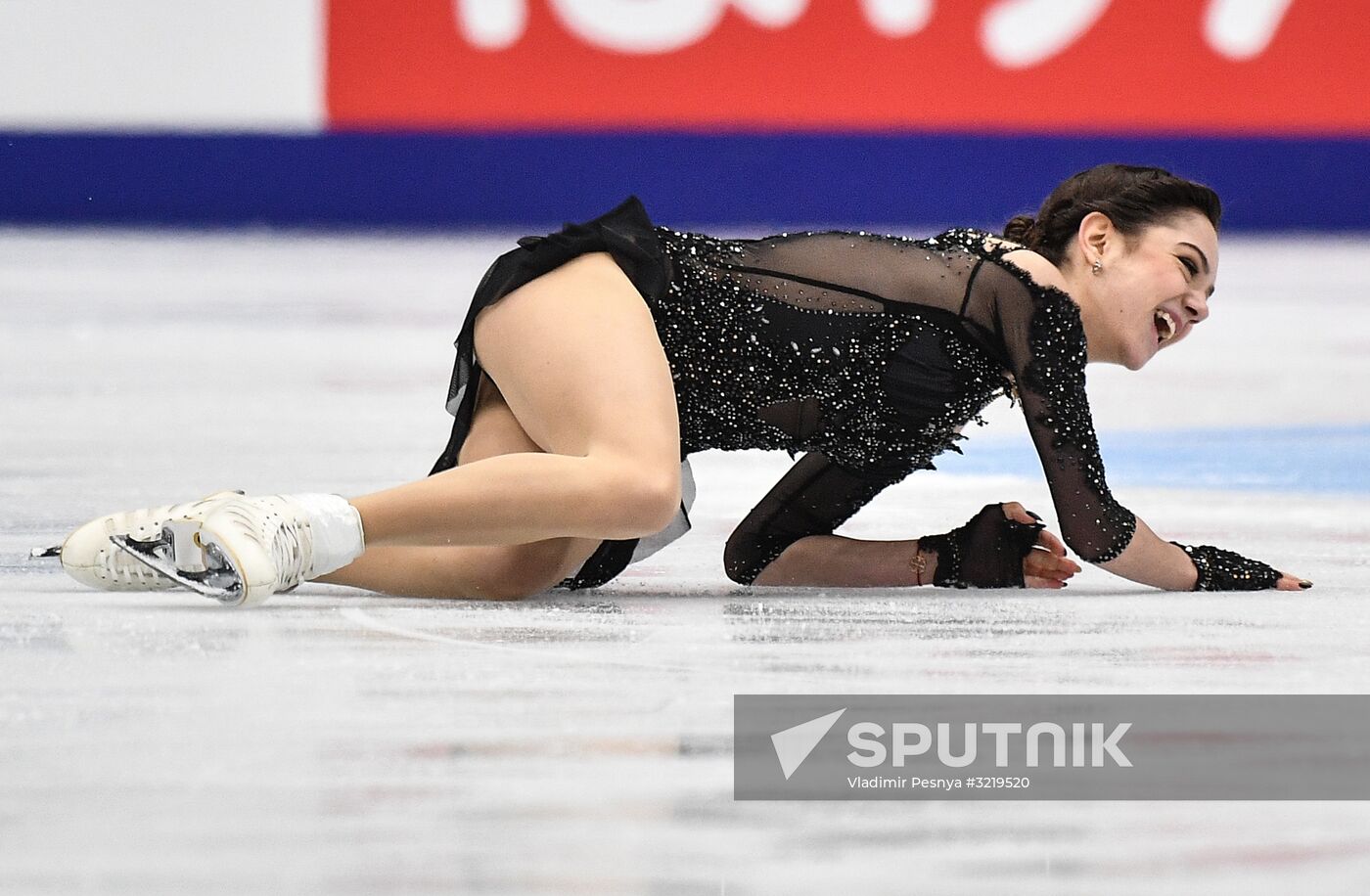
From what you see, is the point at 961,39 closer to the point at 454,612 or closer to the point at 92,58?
the point at 92,58

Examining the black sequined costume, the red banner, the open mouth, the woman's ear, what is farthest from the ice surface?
the red banner

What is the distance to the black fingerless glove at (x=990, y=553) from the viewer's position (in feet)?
7.99

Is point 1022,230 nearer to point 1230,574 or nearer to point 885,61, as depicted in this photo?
point 1230,574

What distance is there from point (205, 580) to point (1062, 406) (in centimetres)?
94

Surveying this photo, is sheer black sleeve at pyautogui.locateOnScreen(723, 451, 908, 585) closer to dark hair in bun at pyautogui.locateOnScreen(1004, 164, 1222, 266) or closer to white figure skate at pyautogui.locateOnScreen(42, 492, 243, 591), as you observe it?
dark hair in bun at pyautogui.locateOnScreen(1004, 164, 1222, 266)

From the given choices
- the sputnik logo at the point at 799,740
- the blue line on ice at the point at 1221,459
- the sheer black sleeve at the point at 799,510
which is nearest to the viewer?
the sputnik logo at the point at 799,740

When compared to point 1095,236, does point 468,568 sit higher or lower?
lower

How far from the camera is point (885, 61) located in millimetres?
7875

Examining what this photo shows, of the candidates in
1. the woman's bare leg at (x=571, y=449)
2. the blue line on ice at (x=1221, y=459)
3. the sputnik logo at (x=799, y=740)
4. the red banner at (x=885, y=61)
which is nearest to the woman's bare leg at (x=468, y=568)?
the woman's bare leg at (x=571, y=449)

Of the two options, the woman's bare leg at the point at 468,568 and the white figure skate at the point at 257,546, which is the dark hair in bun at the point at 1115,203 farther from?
the white figure skate at the point at 257,546

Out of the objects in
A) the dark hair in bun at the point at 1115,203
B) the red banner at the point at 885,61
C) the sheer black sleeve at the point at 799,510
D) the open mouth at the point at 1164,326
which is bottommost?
the sheer black sleeve at the point at 799,510

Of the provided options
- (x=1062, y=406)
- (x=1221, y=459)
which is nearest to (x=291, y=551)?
(x=1062, y=406)

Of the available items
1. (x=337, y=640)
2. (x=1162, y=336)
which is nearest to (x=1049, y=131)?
(x=1162, y=336)

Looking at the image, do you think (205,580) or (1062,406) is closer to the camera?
(205,580)
